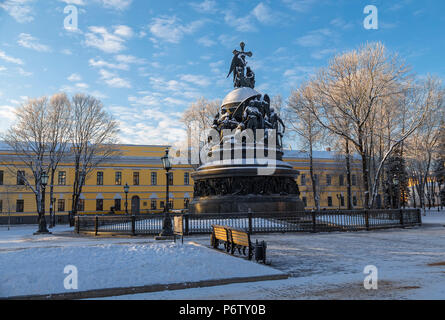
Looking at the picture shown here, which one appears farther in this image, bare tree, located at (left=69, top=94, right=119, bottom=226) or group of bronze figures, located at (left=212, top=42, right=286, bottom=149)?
bare tree, located at (left=69, top=94, right=119, bottom=226)

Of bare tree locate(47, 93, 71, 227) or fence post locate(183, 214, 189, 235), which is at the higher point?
bare tree locate(47, 93, 71, 227)

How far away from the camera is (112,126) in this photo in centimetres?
3250

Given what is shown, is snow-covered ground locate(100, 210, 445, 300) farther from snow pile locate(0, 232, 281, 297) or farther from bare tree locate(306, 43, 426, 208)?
bare tree locate(306, 43, 426, 208)

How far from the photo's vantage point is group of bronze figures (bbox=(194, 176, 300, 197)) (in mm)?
20938

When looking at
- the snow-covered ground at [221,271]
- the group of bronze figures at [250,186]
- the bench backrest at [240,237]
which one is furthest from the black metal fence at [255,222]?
the snow-covered ground at [221,271]

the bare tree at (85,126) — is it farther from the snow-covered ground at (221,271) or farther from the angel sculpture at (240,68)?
the snow-covered ground at (221,271)

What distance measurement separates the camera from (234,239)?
10148mm

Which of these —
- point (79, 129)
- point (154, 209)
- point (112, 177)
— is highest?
point (79, 129)

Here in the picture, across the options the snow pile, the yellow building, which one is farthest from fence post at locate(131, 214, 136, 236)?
the yellow building

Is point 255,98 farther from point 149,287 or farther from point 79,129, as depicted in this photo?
point 149,287

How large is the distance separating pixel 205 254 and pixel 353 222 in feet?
42.0

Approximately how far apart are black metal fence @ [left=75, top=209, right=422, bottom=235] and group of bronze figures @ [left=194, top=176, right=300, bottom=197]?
2906 millimetres

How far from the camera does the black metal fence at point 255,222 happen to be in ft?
56.5
